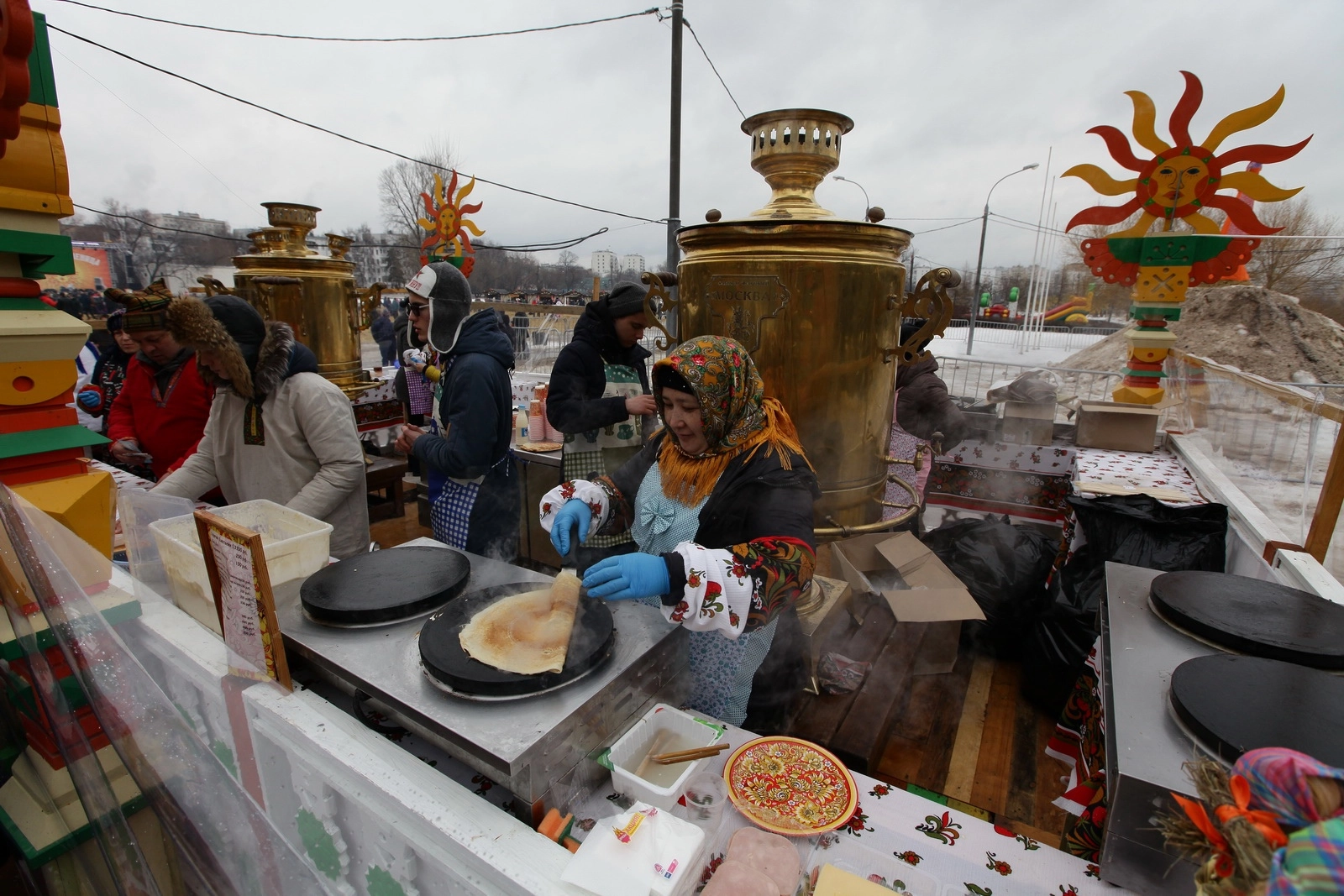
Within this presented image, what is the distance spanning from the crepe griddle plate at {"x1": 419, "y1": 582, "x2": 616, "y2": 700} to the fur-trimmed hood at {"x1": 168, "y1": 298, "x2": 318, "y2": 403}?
154 centimetres

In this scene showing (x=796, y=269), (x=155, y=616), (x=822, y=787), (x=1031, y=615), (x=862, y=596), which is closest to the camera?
(x=822, y=787)

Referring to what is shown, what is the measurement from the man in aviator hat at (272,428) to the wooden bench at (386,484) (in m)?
2.65

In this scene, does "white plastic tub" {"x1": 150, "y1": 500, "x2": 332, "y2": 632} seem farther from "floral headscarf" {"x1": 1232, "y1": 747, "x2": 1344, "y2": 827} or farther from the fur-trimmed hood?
"floral headscarf" {"x1": 1232, "y1": 747, "x2": 1344, "y2": 827}

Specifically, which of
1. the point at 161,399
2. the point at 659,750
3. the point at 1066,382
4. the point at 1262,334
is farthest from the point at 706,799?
the point at 1262,334

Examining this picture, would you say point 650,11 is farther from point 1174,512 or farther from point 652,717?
point 652,717

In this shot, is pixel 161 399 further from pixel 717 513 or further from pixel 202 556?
pixel 717 513

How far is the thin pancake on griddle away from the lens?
1.18 metres

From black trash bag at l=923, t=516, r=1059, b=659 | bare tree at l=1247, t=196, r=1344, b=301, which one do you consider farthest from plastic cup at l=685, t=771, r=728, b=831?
bare tree at l=1247, t=196, r=1344, b=301

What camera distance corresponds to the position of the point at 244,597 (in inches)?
51.5

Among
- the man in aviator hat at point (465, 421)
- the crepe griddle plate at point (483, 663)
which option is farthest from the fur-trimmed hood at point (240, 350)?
the crepe griddle plate at point (483, 663)

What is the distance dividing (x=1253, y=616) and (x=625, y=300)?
2.47 meters

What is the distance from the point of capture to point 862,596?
117 inches

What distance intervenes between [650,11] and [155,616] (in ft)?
24.3

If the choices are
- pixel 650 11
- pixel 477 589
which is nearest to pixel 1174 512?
pixel 477 589
